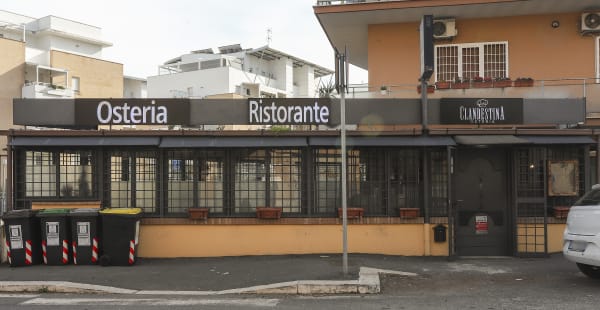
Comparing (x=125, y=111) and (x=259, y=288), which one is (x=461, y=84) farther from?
(x=259, y=288)

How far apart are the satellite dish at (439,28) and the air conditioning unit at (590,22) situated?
382cm

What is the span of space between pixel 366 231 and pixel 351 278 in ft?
8.39

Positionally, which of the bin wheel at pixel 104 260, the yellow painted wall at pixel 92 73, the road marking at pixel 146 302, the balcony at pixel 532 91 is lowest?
the road marking at pixel 146 302

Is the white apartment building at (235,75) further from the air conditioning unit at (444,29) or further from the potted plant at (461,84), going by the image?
the potted plant at (461,84)

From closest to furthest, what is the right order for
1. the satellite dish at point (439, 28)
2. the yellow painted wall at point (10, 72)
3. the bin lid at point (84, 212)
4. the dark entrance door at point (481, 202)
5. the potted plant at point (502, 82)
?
1. the bin lid at point (84, 212)
2. the dark entrance door at point (481, 202)
3. the potted plant at point (502, 82)
4. the satellite dish at point (439, 28)
5. the yellow painted wall at point (10, 72)

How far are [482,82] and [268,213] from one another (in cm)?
760

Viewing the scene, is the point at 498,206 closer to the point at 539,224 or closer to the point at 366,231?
the point at 539,224

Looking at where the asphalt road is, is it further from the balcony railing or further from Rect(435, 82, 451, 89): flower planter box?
Rect(435, 82, 451, 89): flower planter box

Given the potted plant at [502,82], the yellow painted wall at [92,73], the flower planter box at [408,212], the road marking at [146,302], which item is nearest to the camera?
the road marking at [146,302]

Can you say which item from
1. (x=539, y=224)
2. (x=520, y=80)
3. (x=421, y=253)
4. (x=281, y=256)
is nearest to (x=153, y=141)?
(x=281, y=256)

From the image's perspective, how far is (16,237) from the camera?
10.2m

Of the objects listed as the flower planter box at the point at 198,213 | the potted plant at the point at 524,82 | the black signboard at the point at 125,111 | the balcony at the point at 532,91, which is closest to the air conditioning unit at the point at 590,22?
the balcony at the point at 532,91

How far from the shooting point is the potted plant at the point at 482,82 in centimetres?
1482

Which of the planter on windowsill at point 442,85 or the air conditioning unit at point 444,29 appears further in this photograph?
the air conditioning unit at point 444,29
